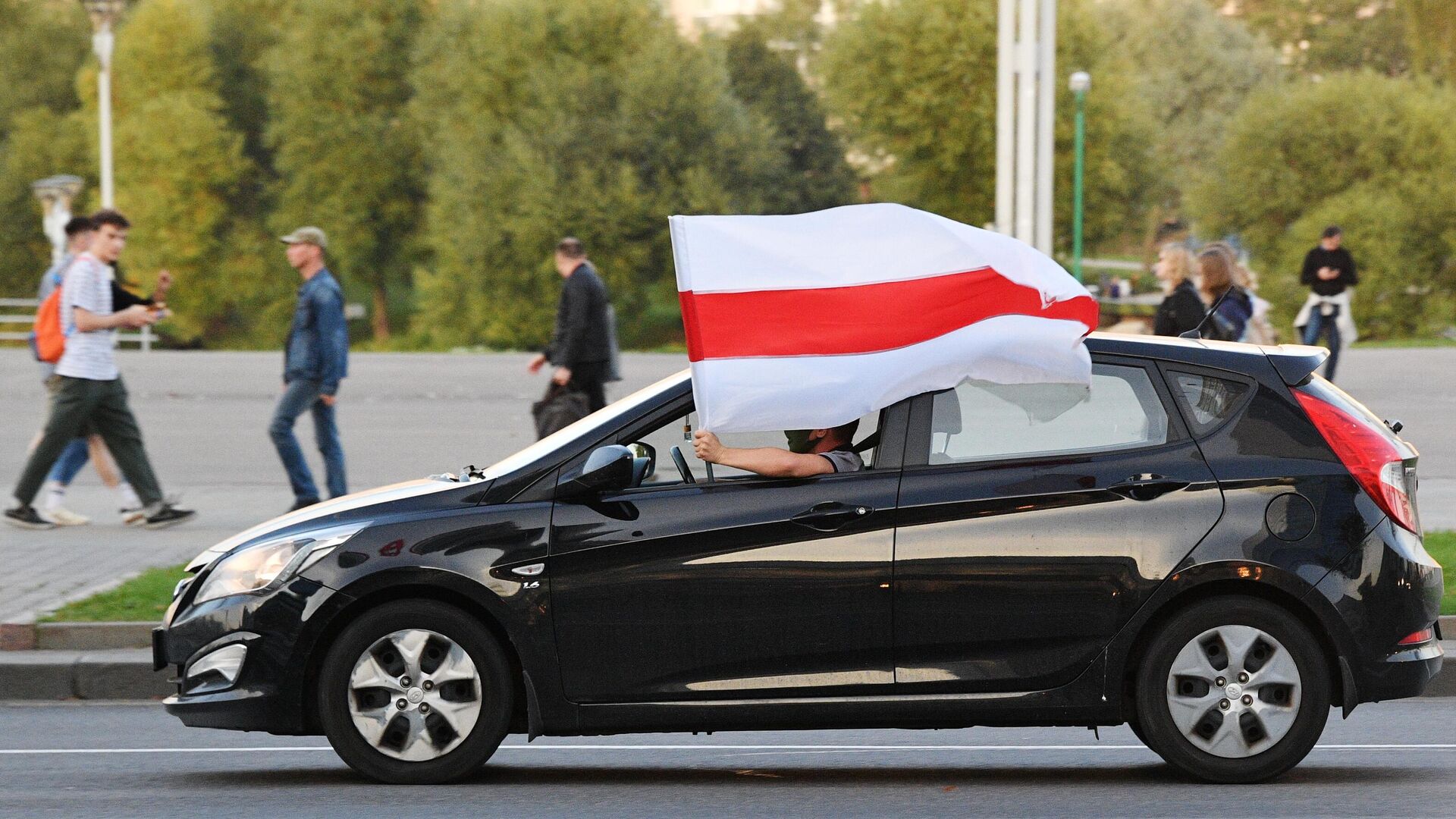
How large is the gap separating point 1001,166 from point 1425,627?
15.6 metres

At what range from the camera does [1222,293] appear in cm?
992

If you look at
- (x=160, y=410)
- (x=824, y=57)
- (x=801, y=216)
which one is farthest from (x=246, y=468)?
(x=824, y=57)

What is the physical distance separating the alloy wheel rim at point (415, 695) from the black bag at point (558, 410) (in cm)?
547

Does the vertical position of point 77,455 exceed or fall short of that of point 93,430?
it falls short

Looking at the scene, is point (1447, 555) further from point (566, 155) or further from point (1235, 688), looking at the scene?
point (566, 155)

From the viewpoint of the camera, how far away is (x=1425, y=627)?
5.63 m

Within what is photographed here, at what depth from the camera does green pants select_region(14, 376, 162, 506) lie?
1094cm

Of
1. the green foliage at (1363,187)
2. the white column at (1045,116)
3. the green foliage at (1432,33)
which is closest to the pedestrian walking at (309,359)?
the white column at (1045,116)

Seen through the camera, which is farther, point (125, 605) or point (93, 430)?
point (93, 430)

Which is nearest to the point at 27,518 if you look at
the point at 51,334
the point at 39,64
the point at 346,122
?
the point at 51,334

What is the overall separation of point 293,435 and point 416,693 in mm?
5774

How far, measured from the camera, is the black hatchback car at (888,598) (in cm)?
546

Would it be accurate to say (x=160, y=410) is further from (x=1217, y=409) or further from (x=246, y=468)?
(x=1217, y=409)

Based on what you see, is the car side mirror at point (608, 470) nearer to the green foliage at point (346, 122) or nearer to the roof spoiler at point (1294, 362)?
the roof spoiler at point (1294, 362)
